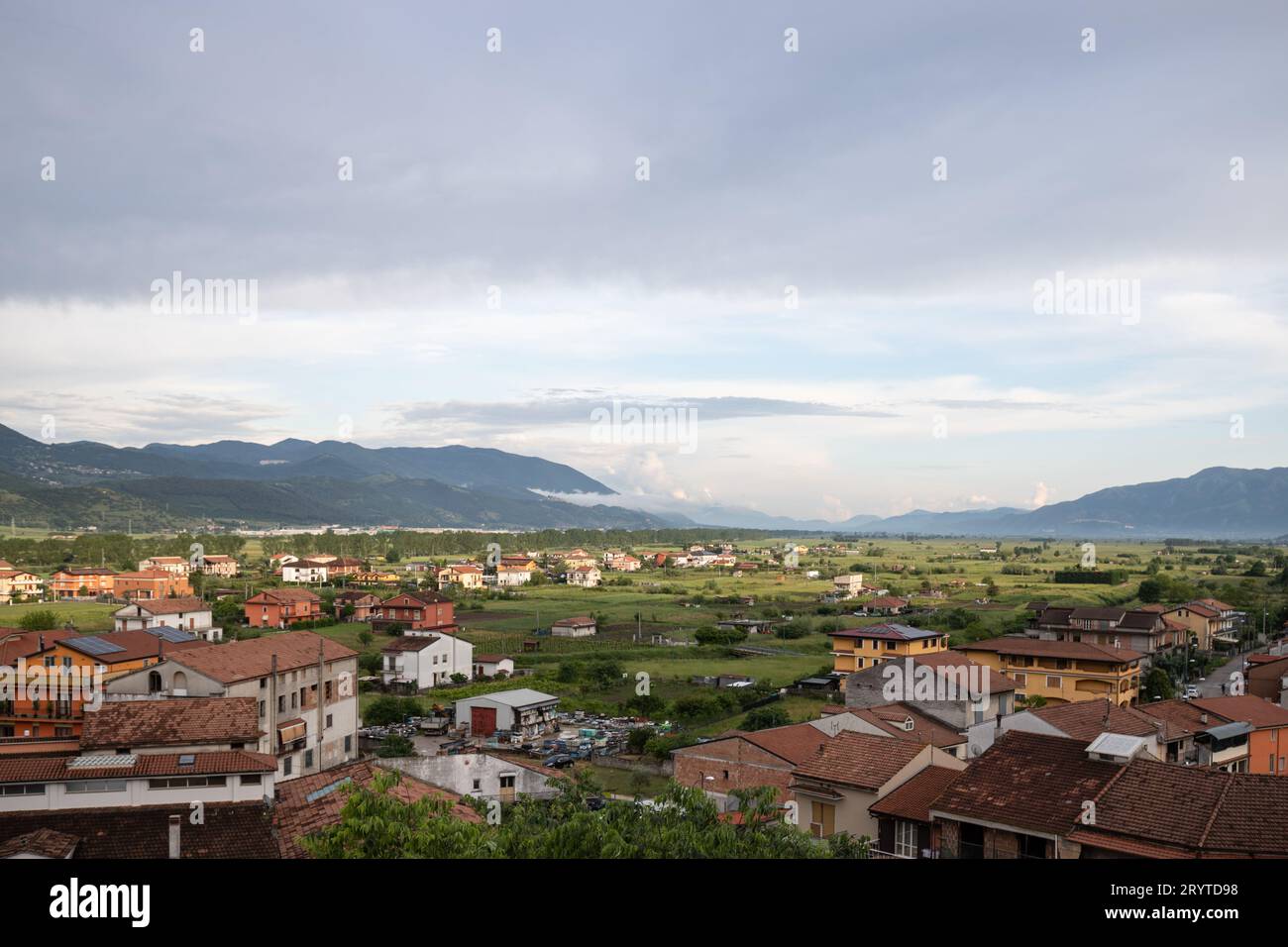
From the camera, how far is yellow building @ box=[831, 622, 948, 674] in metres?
30.8

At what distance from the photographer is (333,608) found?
50094mm

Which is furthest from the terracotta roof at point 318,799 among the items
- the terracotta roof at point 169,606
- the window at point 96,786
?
the terracotta roof at point 169,606

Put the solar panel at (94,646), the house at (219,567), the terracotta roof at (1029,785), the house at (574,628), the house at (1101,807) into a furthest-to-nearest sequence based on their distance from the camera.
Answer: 1. the house at (219,567)
2. the house at (574,628)
3. the solar panel at (94,646)
4. the terracotta roof at (1029,785)
5. the house at (1101,807)

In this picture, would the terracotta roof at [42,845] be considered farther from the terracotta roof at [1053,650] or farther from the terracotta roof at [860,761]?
the terracotta roof at [1053,650]

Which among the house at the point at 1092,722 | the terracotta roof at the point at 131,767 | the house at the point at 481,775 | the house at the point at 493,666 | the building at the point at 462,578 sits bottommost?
the house at the point at 493,666

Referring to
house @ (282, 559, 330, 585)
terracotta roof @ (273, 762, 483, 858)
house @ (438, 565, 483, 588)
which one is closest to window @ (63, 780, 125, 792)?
terracotta roof @ (273, 762, 483, 858)

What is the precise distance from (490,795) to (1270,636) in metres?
38.8

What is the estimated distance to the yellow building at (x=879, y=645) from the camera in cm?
3078

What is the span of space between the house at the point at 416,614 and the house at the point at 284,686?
20.2 metres

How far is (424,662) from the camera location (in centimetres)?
3500
